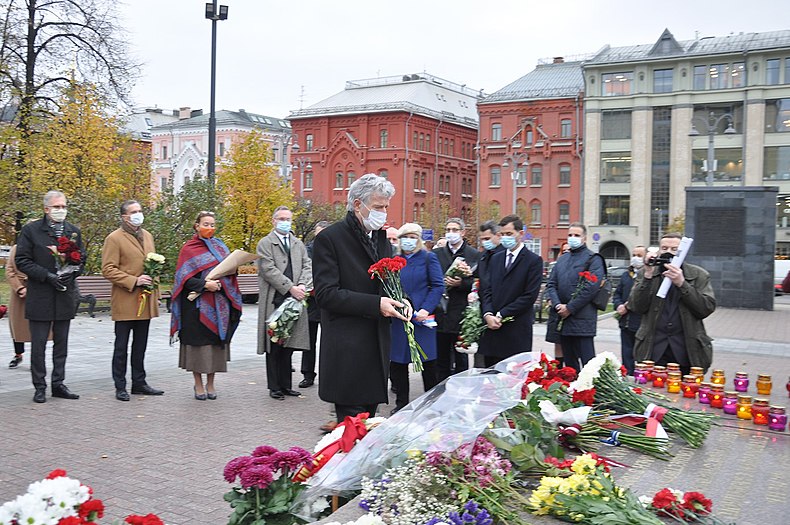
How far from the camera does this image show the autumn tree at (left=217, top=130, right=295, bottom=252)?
26.5m

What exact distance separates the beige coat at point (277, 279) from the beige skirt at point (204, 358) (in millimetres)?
530

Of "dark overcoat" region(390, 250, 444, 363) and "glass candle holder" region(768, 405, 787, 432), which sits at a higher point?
"dark overcoat" region(390, 250, 444, 363)

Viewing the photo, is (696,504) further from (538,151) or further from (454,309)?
(538,151)

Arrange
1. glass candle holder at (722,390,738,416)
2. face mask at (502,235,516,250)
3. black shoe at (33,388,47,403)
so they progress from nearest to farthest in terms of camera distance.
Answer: glass candle holder at (722,390,738,416)
face mask at (502,235,516,250)
black shoe at (33,388,47,403)

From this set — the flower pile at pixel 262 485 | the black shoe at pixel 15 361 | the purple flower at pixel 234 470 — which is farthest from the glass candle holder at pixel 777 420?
the black shoe at pixel 15 361

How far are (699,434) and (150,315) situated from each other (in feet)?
20.6

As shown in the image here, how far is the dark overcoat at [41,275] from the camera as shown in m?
8.48

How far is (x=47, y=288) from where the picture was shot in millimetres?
8562

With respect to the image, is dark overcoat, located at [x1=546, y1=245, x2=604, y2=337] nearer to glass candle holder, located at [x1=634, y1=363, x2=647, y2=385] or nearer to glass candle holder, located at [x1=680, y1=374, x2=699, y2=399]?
glass candle holder, located at [x1=634, y1=363, x2=647, y2=385]

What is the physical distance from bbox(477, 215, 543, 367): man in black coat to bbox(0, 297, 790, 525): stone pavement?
60.7 inches

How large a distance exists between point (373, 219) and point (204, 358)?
4.39m

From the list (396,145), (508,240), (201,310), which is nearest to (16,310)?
(201,310)

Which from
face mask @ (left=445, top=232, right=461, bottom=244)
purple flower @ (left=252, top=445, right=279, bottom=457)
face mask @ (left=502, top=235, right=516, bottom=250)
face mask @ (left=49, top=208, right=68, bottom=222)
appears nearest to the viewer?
purple flower @ (left=252, top=445, right=279, bottom=457)

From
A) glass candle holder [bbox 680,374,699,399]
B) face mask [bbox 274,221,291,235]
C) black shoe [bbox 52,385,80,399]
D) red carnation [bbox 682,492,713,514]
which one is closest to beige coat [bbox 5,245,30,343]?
black shoe [bbox 52,385,80,399]
